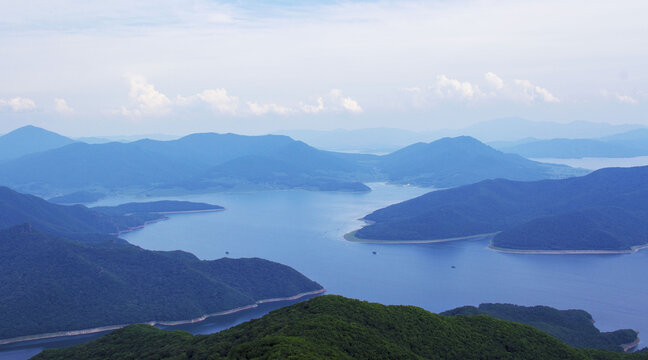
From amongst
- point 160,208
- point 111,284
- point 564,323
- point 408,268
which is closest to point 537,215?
point 408,268

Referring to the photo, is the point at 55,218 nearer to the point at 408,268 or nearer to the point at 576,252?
the point at 408,268

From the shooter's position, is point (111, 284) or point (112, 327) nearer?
point (112, 327)

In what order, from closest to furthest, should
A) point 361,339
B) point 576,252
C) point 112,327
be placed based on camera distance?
point 361,339 < point 112,327 < point 576,252

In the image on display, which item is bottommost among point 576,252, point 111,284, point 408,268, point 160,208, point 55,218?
point 408,268

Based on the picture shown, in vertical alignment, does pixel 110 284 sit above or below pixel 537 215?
below

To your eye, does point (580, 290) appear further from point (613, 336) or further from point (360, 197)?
point (360, 197)

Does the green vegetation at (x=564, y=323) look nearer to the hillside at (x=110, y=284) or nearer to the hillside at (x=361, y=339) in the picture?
the hillside at (x=361, y=339)

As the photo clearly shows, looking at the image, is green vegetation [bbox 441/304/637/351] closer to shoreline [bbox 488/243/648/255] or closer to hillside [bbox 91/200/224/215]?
shoreline [bbox 488/243/648/255]
